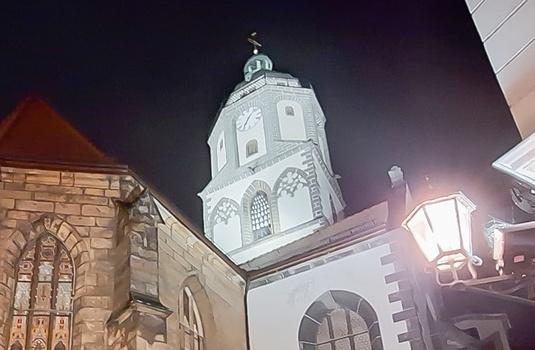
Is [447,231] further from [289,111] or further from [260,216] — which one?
[289,111]

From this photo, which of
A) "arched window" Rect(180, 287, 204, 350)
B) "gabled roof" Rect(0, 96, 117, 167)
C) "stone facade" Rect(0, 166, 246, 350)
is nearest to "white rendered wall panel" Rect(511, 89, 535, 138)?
"stone facade" Rect(0, 166, 246, 350)

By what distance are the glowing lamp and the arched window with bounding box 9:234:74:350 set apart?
6286mm

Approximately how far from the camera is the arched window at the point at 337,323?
10.8m

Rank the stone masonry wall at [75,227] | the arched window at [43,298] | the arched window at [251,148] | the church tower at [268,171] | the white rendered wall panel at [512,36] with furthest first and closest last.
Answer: the arched window at [251,148]
the church tower at [268,171]
the stone masonry wall at [75,227]
the arched window at [43,298]
the white rendered wall panel at [512,36]

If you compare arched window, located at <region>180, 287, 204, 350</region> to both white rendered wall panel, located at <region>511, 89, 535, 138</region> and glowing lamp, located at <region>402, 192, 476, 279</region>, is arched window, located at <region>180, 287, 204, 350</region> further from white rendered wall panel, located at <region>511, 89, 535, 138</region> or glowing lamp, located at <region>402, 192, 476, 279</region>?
white rendered wall panel, located at <region>511, 89, 535, 138</region>

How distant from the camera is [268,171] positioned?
23.2 m

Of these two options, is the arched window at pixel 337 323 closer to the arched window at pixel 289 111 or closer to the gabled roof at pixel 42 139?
the gabled roof at pixel 42 139

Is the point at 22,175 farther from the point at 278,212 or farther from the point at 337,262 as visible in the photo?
the point at 278,212

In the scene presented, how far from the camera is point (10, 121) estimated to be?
1045 centimetres

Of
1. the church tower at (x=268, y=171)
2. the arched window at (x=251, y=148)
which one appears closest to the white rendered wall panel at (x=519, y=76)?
the church tower at (x=268, y=171)

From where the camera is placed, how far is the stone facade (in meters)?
8.16

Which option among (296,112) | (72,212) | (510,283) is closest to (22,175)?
(72,212)

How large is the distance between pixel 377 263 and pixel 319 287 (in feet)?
3.93

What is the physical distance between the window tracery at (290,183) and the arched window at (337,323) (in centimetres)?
1126
